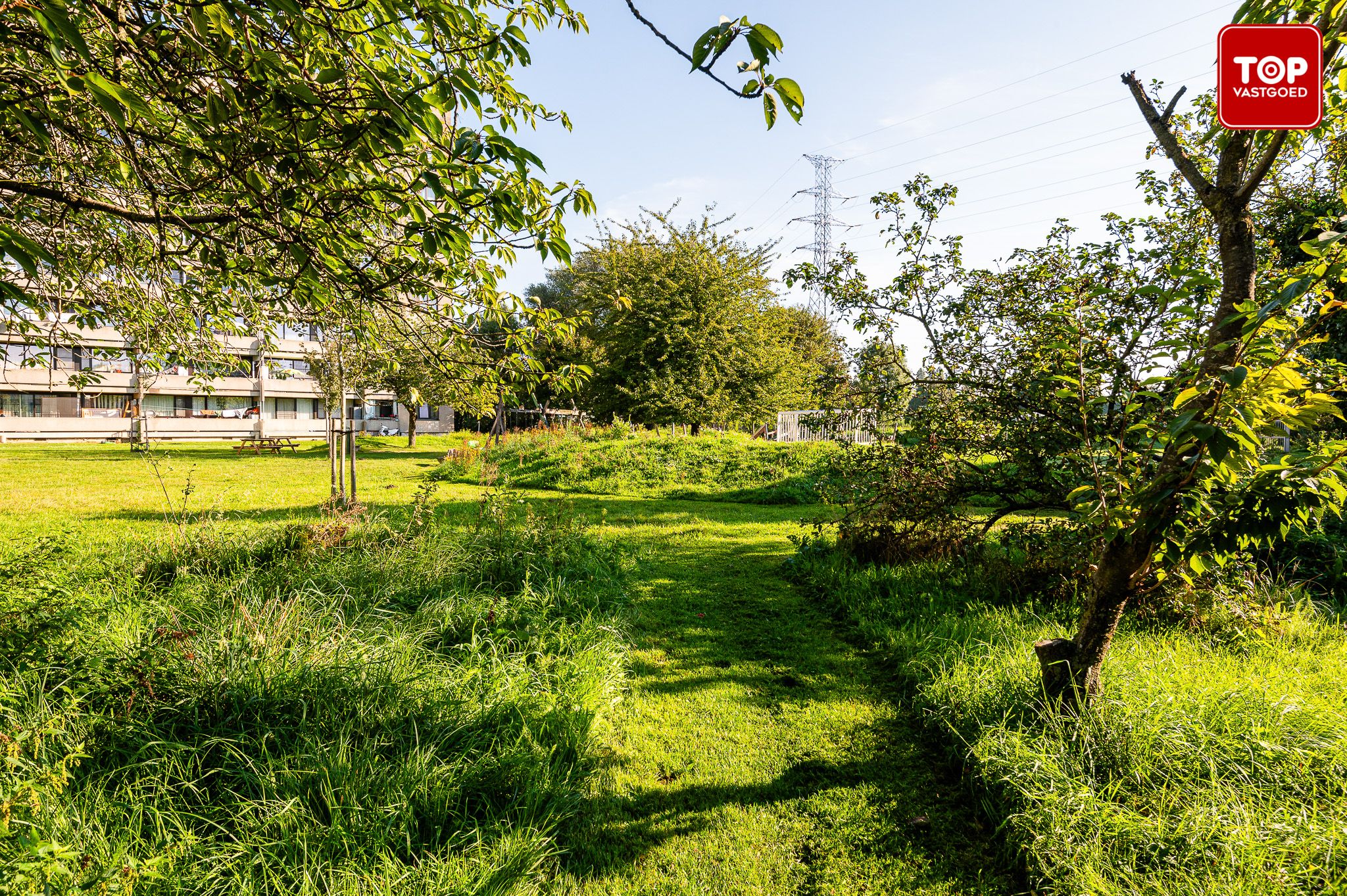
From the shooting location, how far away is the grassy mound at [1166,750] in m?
2.31

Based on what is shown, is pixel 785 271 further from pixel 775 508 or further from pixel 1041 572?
pixel 775 508

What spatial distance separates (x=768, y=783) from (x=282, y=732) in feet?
8.07

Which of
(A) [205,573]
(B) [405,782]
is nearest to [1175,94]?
(B) [405,782]

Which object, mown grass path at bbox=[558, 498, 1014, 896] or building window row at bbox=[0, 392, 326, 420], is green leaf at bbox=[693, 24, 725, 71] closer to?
mown grass path at bbox=[558, 498, 1014, 896]

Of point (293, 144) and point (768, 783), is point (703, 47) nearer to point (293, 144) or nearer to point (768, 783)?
point (293, 144)

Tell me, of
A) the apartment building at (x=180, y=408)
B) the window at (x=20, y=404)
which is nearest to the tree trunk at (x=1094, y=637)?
the apartment building at (x=180, y=408)

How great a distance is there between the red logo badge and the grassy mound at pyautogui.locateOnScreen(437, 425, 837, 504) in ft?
32.3

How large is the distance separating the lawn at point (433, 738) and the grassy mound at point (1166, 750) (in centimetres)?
31

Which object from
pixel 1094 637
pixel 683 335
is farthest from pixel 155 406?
pixel 1094 637

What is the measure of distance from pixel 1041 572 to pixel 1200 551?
3.17 meters

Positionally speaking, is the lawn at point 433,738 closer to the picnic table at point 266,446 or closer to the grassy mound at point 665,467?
the grassy mound at point 665,467

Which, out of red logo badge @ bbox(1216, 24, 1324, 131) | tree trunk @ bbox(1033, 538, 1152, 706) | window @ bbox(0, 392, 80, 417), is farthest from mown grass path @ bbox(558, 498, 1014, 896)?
window @ bbox(0, 392, 80, 417)

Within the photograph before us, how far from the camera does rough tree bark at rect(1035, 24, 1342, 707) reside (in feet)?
7.93

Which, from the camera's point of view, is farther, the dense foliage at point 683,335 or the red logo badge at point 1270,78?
the dense foliage at point 683,335
